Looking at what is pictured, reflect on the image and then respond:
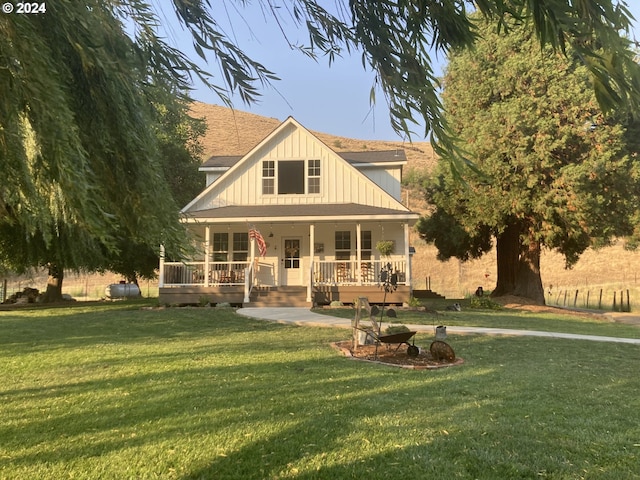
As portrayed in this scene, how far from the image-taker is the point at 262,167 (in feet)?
63.5

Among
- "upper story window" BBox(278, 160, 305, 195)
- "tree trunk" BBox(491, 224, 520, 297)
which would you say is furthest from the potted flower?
"tree trunk" BBox(491, 224, 520, 297)

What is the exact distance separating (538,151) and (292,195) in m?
10.1

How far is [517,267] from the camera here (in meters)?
22.8

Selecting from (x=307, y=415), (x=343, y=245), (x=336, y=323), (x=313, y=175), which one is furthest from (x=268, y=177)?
(x=307, y=415)

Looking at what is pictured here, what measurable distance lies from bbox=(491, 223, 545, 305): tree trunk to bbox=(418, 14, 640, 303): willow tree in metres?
0.34

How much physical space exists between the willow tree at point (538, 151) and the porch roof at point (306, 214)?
2680mm

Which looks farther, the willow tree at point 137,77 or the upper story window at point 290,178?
the upper story window at point 290,178

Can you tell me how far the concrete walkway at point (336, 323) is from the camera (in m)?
10.9

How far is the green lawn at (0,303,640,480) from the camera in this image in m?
3.33

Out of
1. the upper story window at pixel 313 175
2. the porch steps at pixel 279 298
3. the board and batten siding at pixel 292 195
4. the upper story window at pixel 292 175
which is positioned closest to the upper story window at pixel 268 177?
the upper story window at pixel 292 175

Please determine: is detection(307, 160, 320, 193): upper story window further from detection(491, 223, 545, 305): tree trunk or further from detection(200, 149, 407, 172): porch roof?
detection(491, 223, 545, 305): tree trunk

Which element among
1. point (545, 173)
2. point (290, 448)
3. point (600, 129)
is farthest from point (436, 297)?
point (290, 448)

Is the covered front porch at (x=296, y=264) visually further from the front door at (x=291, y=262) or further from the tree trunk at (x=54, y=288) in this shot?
the tree trunk at (x=54, y=288)

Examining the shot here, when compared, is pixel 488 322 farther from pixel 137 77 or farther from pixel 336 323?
pixel 137 77
